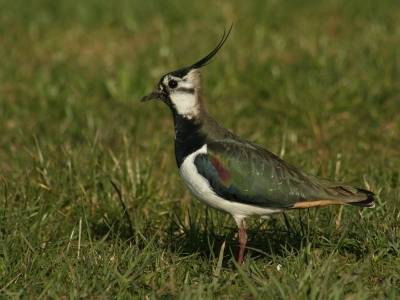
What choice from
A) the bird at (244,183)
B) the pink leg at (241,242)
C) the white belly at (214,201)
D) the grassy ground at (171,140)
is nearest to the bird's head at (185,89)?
the bird at (244,183)

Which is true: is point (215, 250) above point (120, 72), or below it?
below

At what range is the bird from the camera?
5.07 m

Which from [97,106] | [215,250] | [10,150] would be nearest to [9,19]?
[97,106]

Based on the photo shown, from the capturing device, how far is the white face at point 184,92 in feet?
18.3

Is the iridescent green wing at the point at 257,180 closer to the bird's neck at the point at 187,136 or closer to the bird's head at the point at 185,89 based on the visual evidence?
the bird's neck at the point at 187,136

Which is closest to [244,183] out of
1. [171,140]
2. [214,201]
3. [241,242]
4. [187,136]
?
[214,201]

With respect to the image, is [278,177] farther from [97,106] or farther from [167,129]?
[97,106]

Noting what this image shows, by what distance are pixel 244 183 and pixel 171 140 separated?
10.2ft

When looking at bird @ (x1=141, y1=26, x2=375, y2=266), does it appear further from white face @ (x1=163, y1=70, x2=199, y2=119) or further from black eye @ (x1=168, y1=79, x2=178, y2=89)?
black eye @ (x1=168, y1=79, x2=178, y2=89)

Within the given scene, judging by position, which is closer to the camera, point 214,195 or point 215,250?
point 214,195

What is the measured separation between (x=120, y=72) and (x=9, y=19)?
279 centimetres

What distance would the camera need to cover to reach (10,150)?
312 inches

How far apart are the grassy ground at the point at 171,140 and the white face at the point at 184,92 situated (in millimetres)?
832

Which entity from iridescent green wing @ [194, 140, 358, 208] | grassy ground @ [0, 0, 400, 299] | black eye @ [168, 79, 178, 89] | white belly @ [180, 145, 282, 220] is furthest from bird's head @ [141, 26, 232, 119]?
grassy ground @ [0, 0, 400, 299]
